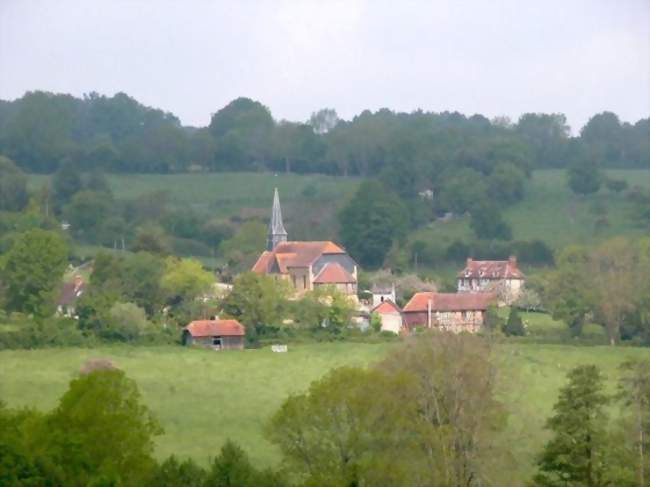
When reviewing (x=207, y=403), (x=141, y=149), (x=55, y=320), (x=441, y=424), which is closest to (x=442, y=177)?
(x=141, y=149)

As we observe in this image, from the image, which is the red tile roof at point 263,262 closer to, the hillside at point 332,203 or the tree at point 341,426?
the hillside at point 332,203

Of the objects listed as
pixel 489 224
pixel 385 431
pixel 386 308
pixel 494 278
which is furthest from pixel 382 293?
pixel 385 431

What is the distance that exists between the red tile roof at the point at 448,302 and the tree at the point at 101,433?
981 inches

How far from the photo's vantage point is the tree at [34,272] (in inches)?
1829

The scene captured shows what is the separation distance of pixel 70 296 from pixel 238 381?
12629 mm

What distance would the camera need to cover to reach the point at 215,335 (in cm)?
4466

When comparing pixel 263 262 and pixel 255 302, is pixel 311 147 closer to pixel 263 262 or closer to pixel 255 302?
pixel 263 262

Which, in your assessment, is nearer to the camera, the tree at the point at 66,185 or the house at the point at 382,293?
the house at the point at 382,293

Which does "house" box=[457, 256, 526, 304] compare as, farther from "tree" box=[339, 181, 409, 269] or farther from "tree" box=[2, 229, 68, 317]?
"tree" box=[2, 229, 68, 317]

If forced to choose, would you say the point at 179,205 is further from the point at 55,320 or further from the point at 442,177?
the point at 55,320

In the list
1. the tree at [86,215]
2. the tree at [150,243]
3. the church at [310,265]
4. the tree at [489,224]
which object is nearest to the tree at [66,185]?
the tree at [86,215]

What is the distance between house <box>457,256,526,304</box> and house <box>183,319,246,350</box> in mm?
11270

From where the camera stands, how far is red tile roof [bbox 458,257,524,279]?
57.9m

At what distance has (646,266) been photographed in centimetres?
5088
